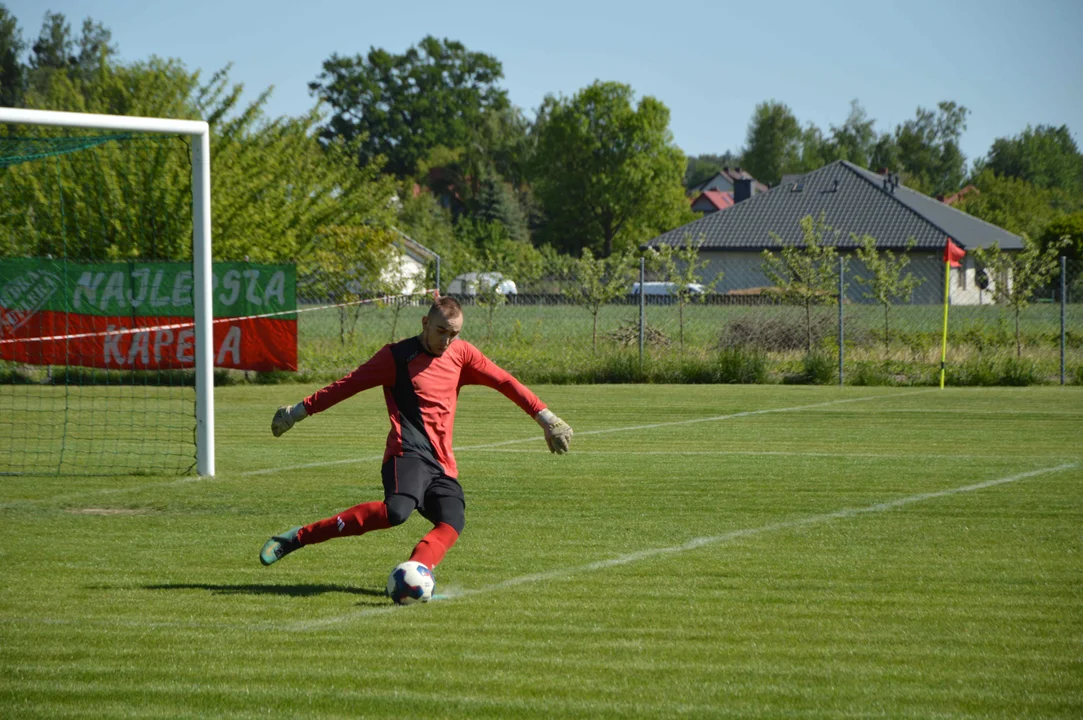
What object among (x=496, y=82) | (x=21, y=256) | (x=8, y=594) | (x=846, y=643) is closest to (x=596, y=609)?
(x=846, y=643)

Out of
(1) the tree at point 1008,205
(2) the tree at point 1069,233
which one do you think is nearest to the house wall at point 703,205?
(1) the tree at point 1008,205

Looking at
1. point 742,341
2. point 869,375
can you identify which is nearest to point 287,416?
point 869,375

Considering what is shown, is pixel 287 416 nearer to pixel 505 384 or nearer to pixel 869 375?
pixel 505 384

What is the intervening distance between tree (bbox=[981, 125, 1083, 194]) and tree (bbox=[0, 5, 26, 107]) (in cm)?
8445

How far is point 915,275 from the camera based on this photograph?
2173 inches

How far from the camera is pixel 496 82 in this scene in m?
118

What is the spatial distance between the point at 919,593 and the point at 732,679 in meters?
2.03

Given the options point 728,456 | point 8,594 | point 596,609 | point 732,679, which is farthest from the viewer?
point 728,456

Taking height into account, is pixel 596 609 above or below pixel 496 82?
below

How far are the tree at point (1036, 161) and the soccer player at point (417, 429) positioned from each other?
116784 millimetres

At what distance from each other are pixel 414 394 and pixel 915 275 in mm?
51590

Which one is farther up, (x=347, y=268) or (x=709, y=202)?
(x=709, y=202)

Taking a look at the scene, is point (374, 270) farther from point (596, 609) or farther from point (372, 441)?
point (596, 609)

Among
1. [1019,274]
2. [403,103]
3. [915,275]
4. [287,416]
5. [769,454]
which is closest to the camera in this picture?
[287,416]
